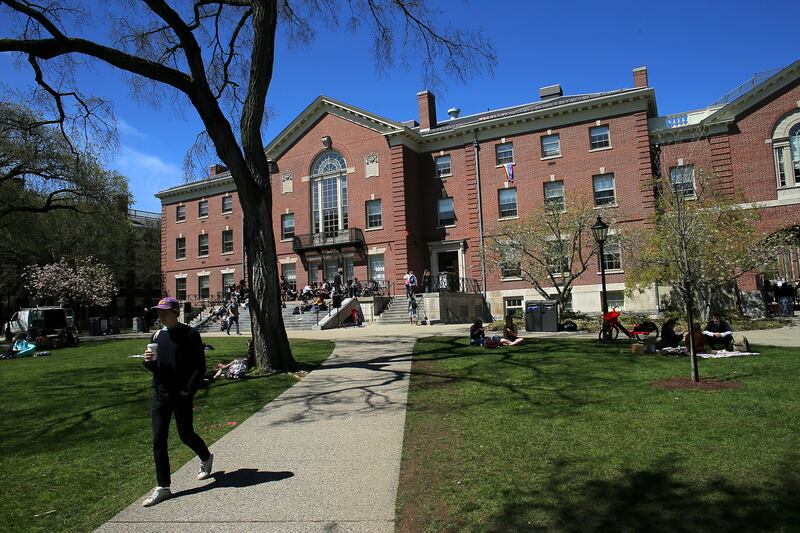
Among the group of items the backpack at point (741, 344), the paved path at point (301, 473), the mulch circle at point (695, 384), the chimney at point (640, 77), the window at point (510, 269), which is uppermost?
the chimney at point (640, 77)

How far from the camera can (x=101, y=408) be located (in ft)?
29.6

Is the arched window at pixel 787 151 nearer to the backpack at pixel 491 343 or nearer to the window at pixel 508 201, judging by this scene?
the window at pixel 508 201

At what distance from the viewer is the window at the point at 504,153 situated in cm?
3184

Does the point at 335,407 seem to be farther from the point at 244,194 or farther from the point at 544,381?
the point at 244,194

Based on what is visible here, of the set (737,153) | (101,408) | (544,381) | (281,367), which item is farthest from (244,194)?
(737,153)

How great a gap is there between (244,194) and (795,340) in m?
14.5

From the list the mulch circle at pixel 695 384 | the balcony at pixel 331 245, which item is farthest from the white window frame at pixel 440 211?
the mulch circle at pixel 695 384

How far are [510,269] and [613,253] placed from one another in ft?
17.4

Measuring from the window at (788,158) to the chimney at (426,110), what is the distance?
18727mm

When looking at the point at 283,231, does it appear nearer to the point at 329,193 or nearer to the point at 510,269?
the point at 329,193

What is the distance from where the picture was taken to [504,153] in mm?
32062

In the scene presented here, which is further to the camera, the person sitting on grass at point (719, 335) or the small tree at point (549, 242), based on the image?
the small tree at point (549, 242)

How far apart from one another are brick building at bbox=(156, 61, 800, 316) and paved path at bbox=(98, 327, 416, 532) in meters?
20.9

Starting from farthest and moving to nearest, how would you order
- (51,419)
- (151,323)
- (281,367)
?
(151,323) → (281,367) → (51,419)
